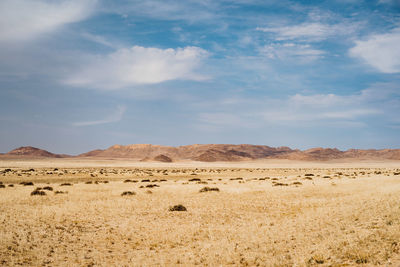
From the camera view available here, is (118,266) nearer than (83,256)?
Yes

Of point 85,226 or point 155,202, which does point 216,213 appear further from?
point 85,226

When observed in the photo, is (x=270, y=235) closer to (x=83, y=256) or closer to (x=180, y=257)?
(x=180, y=257)

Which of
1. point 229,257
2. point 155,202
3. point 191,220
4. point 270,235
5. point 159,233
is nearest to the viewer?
point 229,257

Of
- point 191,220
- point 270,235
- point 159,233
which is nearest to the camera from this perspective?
point 270,235

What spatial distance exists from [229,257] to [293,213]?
737 centimetres

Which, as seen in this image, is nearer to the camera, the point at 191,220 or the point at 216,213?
the point at 191,220

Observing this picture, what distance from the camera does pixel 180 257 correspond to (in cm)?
908

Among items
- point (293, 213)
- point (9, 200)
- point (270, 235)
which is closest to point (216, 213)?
point (293, 213)

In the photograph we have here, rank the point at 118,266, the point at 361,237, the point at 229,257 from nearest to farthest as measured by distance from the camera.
A: the point at 118,266 → the point at 229,257 → the point at 361,237

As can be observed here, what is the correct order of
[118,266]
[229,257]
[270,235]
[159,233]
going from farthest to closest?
1. [159,233]
2. [270,235]
3. [229,257]
4. [118,266]

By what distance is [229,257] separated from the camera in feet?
29.0

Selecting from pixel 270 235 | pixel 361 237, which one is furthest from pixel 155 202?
pixel 361 237

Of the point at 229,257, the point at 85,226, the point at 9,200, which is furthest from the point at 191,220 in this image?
the point at 9,200

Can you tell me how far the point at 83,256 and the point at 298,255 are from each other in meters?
6.41
